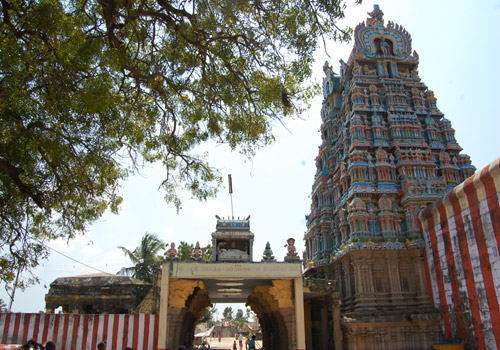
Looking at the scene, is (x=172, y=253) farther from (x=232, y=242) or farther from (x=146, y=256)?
(x=146, y=256)

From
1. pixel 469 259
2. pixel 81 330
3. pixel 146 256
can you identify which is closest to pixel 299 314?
pixel 81 330

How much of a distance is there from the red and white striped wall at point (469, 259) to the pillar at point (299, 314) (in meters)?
7.78

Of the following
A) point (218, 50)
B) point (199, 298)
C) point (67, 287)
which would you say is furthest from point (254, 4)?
point (67, 287)

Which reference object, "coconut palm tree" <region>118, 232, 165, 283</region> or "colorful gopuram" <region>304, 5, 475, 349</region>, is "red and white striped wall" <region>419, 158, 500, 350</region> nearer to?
"colorful gopuram" <region>304, 5, 475, 349</region>

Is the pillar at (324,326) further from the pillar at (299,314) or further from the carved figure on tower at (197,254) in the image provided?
the carved figure on tower at (197,254)

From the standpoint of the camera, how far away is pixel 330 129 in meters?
31.9

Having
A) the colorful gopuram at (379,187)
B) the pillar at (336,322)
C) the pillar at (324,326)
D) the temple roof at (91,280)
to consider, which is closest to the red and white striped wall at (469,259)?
the colorful gopuram at (379,187)

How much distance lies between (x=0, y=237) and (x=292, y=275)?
31.9 ft

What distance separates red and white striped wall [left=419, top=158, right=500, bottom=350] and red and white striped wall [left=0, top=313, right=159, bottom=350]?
13.4 m

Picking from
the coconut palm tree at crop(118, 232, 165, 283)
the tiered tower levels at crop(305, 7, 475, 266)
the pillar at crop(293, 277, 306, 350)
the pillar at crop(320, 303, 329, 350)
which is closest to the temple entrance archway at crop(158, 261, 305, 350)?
the pillar at crop(293, 277, 306, 350)

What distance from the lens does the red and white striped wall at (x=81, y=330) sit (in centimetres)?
1404

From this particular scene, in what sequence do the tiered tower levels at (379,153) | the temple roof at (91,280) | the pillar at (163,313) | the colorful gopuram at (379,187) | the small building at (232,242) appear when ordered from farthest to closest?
the tiered tower levels at (379,153)
the temple roof at (91,280)
the colorful gopuram at (379,187)
the small building at (232,242)
the pillar at (163,313)

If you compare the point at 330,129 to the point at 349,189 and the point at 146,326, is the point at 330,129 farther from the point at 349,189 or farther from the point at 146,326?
the point at 146,326

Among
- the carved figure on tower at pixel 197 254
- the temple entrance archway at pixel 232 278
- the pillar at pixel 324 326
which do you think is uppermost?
the carved figure on tower at pixel 197 254
